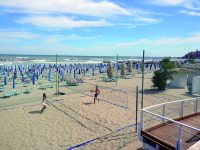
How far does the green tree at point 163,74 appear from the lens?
780 inches

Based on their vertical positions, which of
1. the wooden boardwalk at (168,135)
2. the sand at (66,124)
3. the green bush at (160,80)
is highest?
the green bush at (160,80)

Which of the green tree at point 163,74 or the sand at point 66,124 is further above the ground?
the green tree at point 163,74

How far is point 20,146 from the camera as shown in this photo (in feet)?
27.7

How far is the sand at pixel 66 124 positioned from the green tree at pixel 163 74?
138 inches

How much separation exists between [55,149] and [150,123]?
4.55m

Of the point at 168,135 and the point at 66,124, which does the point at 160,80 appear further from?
the point at 168,135

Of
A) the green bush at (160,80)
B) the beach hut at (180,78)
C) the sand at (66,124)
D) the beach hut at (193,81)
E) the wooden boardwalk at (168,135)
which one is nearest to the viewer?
the wooden boardwalk at (168,135)

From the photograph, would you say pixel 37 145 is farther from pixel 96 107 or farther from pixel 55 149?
pixel 96 107

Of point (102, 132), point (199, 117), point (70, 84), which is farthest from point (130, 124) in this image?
point (70, 84)

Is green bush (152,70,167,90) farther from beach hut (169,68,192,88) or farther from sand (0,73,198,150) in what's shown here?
sand (0,73,198,150)

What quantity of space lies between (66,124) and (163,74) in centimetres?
1184

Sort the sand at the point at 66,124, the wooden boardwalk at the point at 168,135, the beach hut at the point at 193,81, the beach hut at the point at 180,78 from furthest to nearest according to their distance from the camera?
the beach hut at the point at 180,78
the beach hut at the point at 193,81
the sand at the point at 66,124
the wooden boardwalk at the point at 168,135

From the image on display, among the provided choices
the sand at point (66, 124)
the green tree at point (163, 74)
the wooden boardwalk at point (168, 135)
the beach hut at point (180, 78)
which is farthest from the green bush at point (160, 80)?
the wooden boardwalk at point (168, 135)

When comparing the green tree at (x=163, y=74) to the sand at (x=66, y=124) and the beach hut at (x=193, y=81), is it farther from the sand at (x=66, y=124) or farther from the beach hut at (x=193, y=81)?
the sand at (x=66, y=124)
